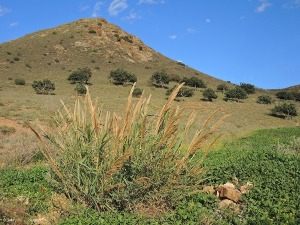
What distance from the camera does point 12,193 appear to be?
6516 mm

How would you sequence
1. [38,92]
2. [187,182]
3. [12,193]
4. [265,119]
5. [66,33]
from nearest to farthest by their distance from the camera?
[187,182] < [12,193] < [265,119] < [38,92] < [66,33]

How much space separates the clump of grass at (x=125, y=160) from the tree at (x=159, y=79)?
44.4 metres

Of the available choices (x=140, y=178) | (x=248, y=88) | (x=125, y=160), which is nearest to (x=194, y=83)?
(x=248, y=88)

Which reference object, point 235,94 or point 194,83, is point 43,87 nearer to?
point 194,83

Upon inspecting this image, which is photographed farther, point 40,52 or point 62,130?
point 40,52

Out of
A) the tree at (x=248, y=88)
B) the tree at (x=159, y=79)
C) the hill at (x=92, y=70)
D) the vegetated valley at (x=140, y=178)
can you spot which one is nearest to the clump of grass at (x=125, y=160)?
the vegetated valley at (x=140, y=178)

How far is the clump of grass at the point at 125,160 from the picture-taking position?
4.95 meters

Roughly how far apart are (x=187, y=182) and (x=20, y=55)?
61.2 m

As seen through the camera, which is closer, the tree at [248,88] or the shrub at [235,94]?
Answer: the shrub at [235,94]

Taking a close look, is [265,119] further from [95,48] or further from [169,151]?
[95,48]

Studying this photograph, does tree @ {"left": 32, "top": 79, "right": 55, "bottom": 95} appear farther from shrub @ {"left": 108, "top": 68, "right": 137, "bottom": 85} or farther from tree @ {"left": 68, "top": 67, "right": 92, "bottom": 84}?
shrub @ {"left": 108, "top": 68, "right": 137, "bottom": 85}

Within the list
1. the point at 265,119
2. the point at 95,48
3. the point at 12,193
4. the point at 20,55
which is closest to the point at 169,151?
the point at 12,193

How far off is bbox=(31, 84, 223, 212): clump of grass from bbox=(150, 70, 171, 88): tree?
44.4 metres

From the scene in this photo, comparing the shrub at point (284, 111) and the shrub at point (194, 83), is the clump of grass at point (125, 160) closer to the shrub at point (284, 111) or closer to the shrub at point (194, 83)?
the shrub at point (284, 111)
